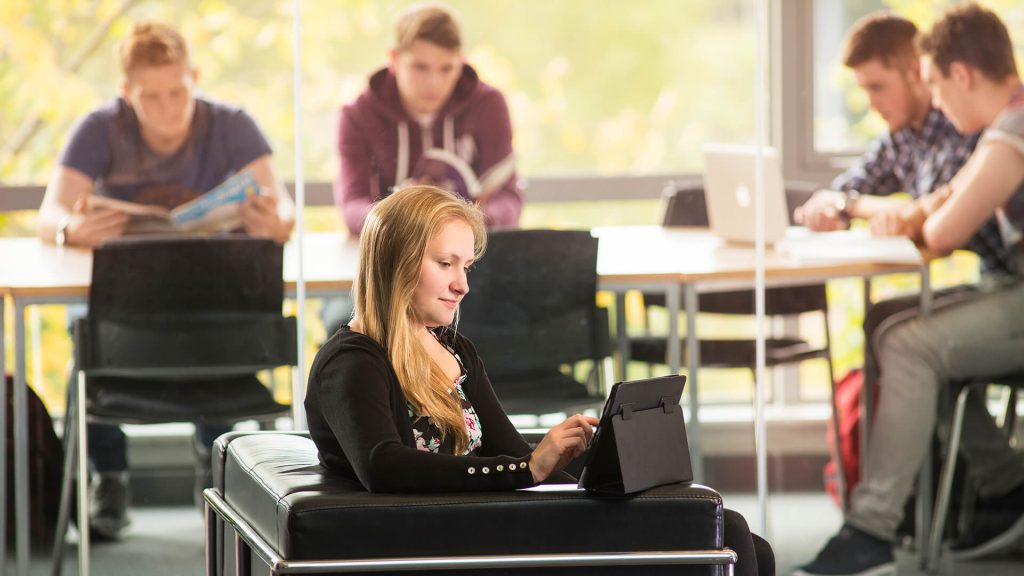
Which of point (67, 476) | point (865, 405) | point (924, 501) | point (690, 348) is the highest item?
point (690, 348)

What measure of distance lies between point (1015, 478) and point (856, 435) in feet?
1.61

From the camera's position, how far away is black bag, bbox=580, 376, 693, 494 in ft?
7.05

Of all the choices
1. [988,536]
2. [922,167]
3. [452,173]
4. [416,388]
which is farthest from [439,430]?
[988,536]

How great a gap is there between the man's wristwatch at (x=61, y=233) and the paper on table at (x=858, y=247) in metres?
1.91

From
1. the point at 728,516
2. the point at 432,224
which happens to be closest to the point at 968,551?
the point at 728,516

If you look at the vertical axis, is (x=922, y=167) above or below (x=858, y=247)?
above

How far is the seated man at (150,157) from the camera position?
149 inches

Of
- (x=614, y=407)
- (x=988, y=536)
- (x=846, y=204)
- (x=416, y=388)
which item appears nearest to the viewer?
(x=614, y=407)

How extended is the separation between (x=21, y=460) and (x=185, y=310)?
0.57 m

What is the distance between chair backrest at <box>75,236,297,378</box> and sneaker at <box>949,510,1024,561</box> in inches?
75.7

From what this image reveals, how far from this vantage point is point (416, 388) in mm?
2342

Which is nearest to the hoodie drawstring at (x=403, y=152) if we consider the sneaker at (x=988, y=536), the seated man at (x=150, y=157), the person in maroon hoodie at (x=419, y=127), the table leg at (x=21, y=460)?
the person in maroon hoodie at (x=419, y=127)

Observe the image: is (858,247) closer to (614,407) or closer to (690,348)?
(690,348)

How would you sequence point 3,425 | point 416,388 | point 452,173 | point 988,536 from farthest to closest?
point 988,536 < point 452,173 < point 3,425 < point 416,388
